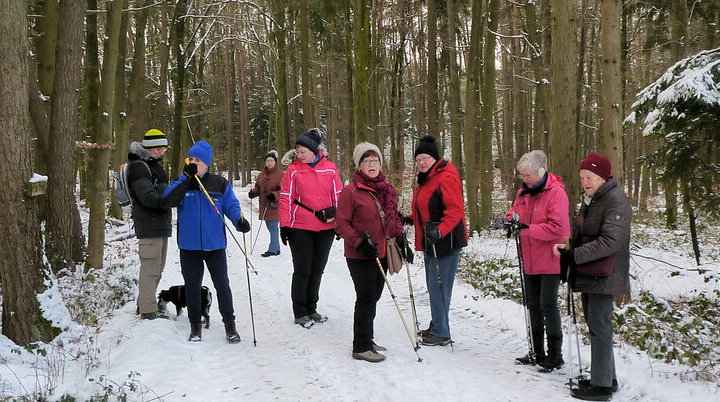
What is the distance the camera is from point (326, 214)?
6.04 m

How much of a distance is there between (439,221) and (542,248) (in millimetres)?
1131

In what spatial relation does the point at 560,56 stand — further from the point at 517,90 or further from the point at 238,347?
the point at 517,90

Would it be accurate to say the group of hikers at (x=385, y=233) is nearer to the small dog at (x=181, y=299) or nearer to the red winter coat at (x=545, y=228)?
the red winter coat at (x=545, y=228)

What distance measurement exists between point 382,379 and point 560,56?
5047mm

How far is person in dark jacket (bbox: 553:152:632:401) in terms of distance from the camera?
150 inches

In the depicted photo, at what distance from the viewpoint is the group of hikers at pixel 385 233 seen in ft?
13.0

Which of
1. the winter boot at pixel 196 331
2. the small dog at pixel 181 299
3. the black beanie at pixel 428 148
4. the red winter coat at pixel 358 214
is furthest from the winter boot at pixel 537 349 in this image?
the small dog at pixel 181 299

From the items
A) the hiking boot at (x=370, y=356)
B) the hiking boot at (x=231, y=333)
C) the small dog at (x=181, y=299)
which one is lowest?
the hiking boot at (x=370, y=356)

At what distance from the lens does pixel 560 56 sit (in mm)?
6777

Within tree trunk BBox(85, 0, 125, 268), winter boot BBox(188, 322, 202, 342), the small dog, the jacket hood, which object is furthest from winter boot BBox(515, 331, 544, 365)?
tree trunk BBox(85, 0, 125, 268)

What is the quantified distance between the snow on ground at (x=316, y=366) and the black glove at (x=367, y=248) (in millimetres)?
1091

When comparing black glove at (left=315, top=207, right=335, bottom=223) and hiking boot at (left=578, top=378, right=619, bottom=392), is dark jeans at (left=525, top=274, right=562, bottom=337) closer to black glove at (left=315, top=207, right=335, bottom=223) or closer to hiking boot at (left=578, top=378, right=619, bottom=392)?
hiking boot at (left=578, top=378, right=619, bottom=392)

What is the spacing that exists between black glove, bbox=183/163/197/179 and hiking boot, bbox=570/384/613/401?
166 inches

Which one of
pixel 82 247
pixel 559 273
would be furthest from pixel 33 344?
pixel 559 273
